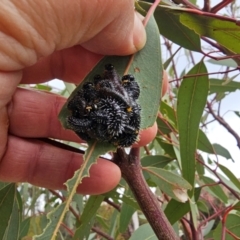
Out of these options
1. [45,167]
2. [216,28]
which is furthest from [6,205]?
[216,28]

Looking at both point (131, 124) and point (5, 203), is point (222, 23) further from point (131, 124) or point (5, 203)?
point (5, 203)

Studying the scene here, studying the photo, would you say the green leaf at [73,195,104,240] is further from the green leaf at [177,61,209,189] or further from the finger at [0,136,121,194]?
the green leaf at [177,61,209,189]

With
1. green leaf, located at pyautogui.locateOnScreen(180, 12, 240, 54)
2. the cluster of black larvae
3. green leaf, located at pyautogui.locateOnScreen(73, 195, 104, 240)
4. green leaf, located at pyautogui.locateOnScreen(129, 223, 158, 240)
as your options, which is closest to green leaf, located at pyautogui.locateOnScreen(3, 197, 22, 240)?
green leaf, located at pyautogui.locateOnScreen(73, 195, 104, 240)

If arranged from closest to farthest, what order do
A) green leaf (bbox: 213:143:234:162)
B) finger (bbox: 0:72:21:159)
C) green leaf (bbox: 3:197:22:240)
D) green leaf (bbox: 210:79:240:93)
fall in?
finger (bbox: 0:72:21:159), green leaf (bbox: 3:197:22:240), green leaf (bbox: 210:79:240:93), green leaf (bbox: 213:143:234:162)

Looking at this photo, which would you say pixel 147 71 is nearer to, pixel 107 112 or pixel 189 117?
pixel 107 112

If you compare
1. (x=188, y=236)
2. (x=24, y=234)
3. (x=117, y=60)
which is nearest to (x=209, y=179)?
(x=188, y=236)
